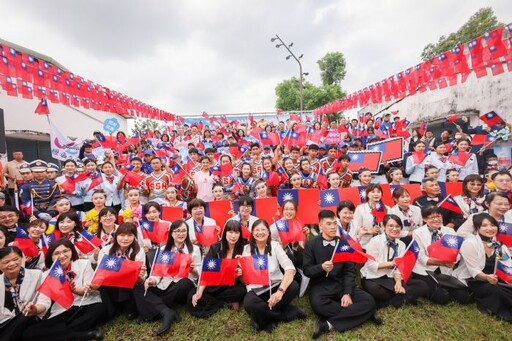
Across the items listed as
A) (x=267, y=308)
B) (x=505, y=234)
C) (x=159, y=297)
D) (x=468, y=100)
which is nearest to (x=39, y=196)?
(x=159, y=297)

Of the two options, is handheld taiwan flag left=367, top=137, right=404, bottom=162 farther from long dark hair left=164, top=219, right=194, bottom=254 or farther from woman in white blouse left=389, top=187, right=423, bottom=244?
long dark hair left=164, top=219, right=194, bottom=254

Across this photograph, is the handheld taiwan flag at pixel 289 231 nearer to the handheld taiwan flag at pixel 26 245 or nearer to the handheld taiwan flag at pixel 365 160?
the handheld taiwan flag at pixel 365 160

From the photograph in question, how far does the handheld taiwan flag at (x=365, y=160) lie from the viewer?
6.90 metres

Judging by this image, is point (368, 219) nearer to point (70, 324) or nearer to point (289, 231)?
point (289, 231)

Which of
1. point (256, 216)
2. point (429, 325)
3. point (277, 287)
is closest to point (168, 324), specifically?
point (277, 287)

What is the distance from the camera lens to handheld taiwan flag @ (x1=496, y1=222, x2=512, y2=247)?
3836 mm

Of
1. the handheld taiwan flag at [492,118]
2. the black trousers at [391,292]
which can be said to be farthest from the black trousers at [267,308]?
the handheld taiwan flag at [492,118]

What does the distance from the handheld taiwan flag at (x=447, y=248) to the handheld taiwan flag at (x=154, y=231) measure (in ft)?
13.8

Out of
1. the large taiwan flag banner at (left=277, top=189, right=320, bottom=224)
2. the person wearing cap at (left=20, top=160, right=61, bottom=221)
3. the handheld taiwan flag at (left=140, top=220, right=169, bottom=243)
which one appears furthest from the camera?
the person wearing cap at (left=20, top=160, right=61, bottom=221)

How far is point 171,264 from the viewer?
12.3 ft

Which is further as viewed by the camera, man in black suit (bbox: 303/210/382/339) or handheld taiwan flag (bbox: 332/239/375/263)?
handheld taiwan flag (bbox: 332/239/375/263)

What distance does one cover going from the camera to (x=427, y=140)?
10.4m

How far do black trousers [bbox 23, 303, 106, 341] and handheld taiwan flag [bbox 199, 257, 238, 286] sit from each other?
1.49 m

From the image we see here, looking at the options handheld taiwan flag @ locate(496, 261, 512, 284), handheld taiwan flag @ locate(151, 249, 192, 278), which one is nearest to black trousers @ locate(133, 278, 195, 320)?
handheld taiwan flag @ locate(151, 249, 192, 278)
